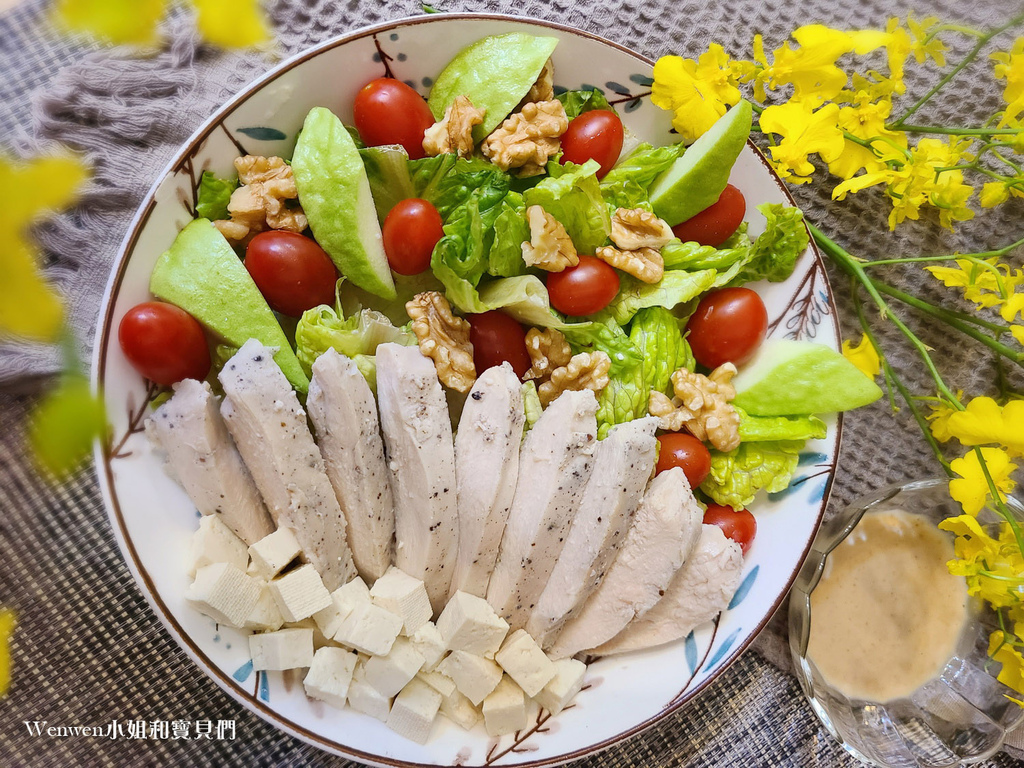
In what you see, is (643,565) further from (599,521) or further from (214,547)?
→ (214,547)

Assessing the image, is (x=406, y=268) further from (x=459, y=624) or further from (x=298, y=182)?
(x=459, y=624)

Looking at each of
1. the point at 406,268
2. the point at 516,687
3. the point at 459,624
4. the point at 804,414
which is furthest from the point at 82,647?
the point at 804,414

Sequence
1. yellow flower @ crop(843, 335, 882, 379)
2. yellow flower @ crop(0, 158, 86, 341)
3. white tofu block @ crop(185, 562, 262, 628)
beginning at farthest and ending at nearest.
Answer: yellow flower @ crop(843, 335, 882, 379)
white tofu block @ crop(185, 562, 262, 628)
yellow flower @ crop(0, 158, 86, 341)

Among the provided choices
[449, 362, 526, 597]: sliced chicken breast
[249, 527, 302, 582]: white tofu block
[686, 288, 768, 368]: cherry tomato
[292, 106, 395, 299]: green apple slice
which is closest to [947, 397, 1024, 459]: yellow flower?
[686, 288, 768, 368]: cherry tomato

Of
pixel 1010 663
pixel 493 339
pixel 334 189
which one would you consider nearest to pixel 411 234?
pixel 334 189

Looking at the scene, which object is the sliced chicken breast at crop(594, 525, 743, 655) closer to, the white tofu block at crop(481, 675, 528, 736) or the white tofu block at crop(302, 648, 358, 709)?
the white tofu block at crop(481, 675, 528, 736)
